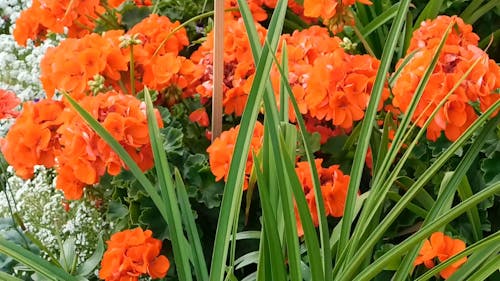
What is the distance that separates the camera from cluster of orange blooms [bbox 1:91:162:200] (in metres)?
1.56

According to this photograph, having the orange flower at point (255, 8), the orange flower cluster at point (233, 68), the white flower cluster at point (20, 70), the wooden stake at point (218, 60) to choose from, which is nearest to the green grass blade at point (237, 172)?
the wooden stake at point (218, 60)

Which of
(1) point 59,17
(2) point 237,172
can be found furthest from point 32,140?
(1) point 59,17

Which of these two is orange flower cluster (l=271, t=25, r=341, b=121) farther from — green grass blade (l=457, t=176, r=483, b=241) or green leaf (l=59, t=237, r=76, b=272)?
green leaf (l=59, t=237, r=76, b=272)

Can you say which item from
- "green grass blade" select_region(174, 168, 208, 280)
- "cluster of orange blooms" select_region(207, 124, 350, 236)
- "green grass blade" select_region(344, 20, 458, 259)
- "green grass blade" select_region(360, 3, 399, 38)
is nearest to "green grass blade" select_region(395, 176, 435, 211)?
"cluster of orange blooms" select_region(207, 124, 350, 236)

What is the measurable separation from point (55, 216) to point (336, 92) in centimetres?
76

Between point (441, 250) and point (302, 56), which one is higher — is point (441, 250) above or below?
below

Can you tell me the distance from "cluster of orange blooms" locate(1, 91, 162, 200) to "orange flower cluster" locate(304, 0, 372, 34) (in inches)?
19.8

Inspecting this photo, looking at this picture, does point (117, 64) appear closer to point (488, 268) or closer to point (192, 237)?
point (192, 237)

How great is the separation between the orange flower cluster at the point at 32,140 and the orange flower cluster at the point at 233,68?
35 centimetres

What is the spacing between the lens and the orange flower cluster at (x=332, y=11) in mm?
1882

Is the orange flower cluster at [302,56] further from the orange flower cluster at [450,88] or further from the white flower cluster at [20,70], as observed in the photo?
the white flower cluster at [20,70]

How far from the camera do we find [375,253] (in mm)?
1627

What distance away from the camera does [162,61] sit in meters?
1.88

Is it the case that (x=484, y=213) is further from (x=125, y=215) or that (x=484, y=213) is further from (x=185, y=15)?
(x=185, y=15)
